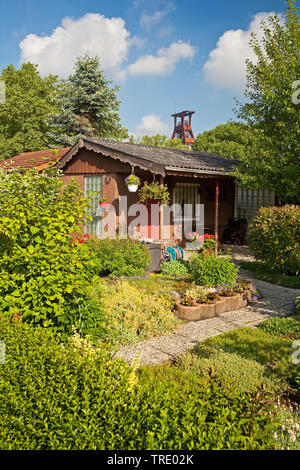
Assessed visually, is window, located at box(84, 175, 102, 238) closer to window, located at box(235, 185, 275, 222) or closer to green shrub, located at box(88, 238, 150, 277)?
green shrub, located at box(88, 238, 150, 277)

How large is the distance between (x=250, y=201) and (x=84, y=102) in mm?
14251

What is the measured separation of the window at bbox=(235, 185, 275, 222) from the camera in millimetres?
15727

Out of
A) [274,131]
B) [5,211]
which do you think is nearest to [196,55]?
[274,131]

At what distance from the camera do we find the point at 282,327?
5.91 meters

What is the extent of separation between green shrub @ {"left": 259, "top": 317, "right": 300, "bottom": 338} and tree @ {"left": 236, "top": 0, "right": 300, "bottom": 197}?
19.1 feet

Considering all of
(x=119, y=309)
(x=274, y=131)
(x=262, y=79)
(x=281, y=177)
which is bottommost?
(x=119, y=309)

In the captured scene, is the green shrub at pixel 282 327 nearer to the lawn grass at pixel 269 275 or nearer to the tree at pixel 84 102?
the lawn grass at pixel 269 275

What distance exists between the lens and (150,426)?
223 cm

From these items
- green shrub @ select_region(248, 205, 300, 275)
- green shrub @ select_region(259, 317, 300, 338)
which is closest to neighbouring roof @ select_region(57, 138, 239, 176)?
green shrub @ select_region(248, 205, 300, 275)

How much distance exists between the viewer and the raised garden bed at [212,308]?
6660mm

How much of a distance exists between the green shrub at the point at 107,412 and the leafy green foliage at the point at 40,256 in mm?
1406

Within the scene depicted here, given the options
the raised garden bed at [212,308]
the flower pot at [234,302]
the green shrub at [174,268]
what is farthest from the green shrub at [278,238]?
the flower pot at [234,302]

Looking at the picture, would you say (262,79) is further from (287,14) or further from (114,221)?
(114,221)

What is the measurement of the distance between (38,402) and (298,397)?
2.87 m
